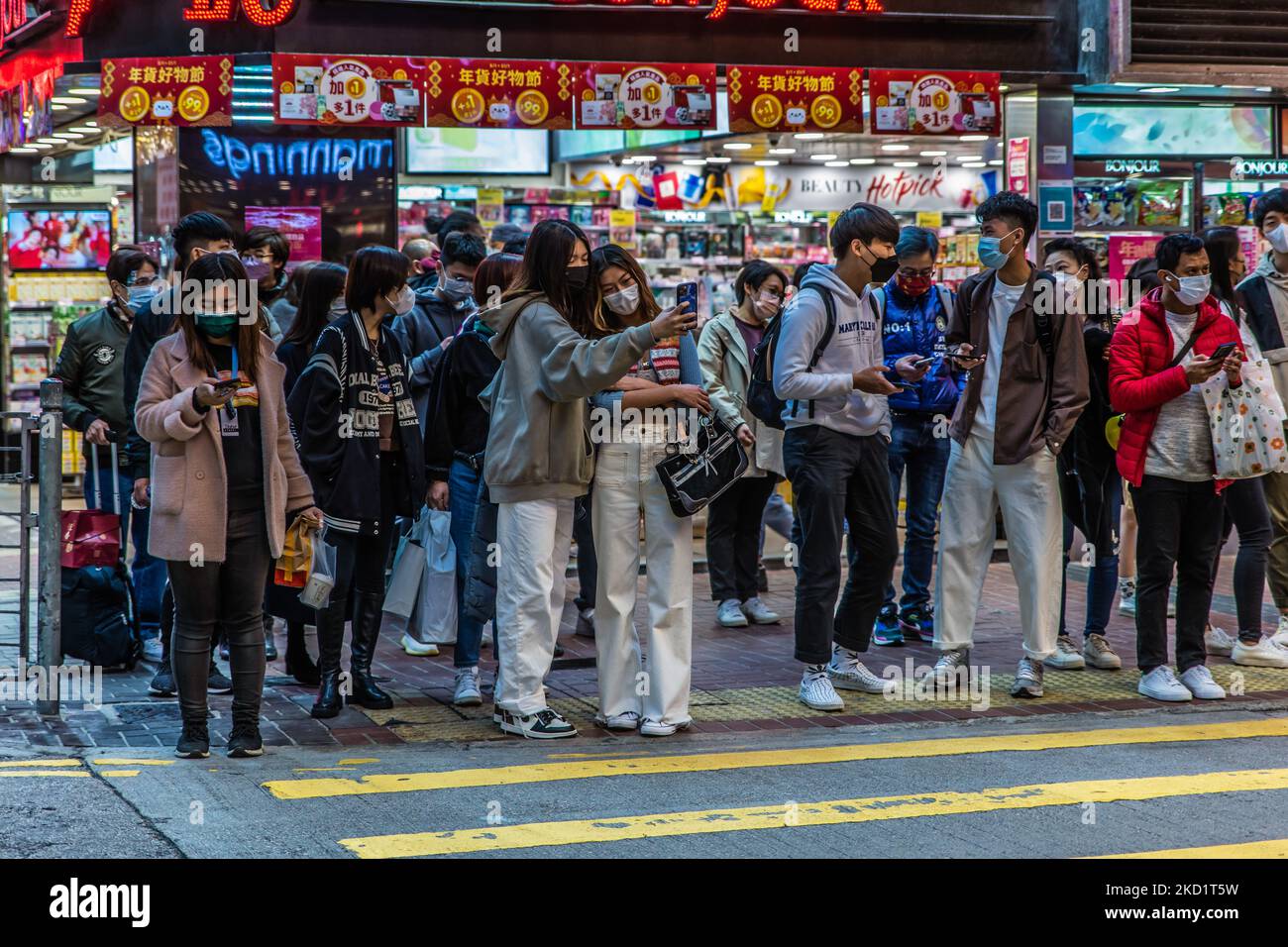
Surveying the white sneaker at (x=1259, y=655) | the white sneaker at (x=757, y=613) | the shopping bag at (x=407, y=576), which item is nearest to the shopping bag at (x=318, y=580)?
the shopping bag at (x=407, y=576)

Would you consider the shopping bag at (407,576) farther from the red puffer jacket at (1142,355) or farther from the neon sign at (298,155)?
the neon sign at (298,155)

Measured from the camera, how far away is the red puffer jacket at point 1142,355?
8031mm

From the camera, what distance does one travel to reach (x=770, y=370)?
866 cm

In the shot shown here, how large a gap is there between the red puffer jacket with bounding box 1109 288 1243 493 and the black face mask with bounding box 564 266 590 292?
263 cm

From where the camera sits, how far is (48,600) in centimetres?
753

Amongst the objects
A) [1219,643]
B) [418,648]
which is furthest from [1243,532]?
[418,648]

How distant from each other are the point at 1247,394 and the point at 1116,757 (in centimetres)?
219

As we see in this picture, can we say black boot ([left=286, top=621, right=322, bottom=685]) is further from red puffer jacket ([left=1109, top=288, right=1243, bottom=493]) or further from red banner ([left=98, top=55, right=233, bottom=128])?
red banner ([left=98, top=55, right=233, bottom=128])

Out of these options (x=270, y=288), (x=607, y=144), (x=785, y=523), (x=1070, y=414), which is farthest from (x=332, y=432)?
(x=607, y=144)

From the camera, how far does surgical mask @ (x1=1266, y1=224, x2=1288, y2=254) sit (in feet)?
30.2

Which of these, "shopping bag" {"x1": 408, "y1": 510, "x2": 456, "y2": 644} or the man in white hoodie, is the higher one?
the man in white hoodie

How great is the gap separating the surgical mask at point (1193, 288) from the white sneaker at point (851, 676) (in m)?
2.27

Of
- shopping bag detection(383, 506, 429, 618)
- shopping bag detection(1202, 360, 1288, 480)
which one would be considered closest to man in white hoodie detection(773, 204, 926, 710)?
shopping bag detection(1202, 360, 1288, 480)

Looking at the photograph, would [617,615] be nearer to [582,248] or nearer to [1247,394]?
[582,248]
